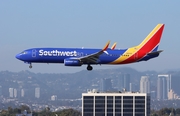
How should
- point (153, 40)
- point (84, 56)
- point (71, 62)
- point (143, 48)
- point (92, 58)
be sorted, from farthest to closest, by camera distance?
point (153, 40) < point (143, 48) < point (84, 56) < point (92, 58) < point (71, 62)

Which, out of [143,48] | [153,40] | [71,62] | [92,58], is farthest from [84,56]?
[153,40]

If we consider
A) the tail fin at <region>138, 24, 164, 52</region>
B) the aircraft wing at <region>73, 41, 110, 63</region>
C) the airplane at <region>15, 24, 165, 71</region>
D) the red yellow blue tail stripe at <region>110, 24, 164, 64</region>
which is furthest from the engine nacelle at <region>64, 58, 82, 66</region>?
the tail fin at <region>138, 24, 164, 52</region>

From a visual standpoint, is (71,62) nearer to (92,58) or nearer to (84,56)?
(84,56)

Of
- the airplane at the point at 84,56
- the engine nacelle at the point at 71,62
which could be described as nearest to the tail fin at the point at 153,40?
the airplane at the point at 84,56

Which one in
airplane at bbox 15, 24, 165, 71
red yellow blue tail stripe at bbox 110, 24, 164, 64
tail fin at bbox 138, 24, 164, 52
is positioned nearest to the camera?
airplane at bbox 15, 24, 165, 71

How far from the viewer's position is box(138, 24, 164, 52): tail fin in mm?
134625

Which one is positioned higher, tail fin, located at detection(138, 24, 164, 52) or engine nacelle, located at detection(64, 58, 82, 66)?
tail fin, located at detection(138, 24, 164, 52)

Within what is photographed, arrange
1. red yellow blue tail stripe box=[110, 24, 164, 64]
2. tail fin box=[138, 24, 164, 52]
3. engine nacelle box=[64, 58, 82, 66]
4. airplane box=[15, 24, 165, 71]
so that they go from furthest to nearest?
tail fin box=[138, 24, 164, 52] < red yellow blue tail stripe box=[110, 24, 164, 64] < airplane box=[15, 24, 165, 71] < engine nacelle box=[64, 58, 82, 66]

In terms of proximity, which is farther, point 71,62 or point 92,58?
point 92,58

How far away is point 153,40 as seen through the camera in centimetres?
13725

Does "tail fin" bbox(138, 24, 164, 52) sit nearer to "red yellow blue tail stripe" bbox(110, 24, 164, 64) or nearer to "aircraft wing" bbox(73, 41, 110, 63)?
"red yellow blue tail stripe" bbox(110, 24, 164, 64)

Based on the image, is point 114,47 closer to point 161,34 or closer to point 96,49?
point 96,49

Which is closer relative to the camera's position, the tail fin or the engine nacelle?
the engine nacelle

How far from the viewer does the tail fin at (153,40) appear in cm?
13462
